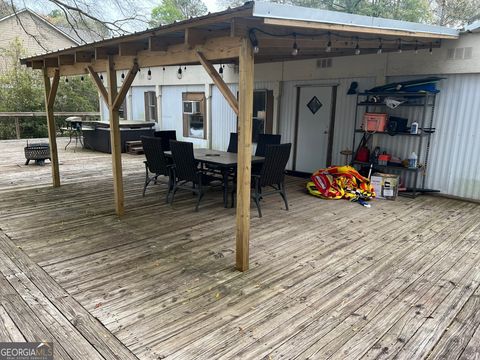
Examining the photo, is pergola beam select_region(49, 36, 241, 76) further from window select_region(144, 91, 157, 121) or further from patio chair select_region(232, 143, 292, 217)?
window select_region(144, 91, 157, 121)

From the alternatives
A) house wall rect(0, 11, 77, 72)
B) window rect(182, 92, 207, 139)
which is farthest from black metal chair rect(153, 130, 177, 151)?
house wall rect(0, 11, 77, 72)

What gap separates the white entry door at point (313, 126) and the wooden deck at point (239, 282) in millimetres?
2231

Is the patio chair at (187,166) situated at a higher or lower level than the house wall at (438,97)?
lower

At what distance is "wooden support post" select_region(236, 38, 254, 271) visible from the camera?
283 centimetres

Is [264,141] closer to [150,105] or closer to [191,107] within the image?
[191,107]

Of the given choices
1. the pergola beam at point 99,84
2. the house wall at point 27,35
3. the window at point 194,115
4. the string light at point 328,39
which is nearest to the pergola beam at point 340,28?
the string light at point 328,39

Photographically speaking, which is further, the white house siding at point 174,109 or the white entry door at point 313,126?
the white house siding at point 174,109

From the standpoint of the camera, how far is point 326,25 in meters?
3.10

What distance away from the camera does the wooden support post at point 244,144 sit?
2.83 metres

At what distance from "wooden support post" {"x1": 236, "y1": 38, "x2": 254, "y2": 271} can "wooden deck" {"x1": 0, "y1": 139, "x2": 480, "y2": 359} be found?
28 centimetres

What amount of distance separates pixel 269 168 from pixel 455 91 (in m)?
3.25

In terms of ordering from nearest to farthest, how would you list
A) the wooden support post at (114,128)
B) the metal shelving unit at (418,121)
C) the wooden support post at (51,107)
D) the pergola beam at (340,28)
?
the pergola beam at (340,28) → the wooden support post at (114,128) → the metal shelving unit at (418,121) → the wooden support post at (51,107)

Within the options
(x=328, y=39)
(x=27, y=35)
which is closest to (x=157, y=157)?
(x=328, y=39)

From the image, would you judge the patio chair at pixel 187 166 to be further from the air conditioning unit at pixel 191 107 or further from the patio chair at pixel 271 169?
the air conditioning unit at pixel 191 107
